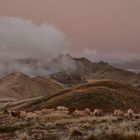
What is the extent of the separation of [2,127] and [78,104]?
62948mm

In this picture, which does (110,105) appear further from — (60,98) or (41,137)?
(41,137)

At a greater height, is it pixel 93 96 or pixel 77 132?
pixel 93 96

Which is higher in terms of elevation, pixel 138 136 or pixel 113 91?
pixel 113 91

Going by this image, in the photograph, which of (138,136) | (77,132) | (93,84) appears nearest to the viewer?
(138,136)

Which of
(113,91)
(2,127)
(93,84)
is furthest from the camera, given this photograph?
(93,84)

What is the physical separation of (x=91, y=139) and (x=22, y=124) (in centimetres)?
2218

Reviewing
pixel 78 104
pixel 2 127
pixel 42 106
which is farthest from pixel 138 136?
pixel 42 106

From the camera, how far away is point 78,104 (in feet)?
349

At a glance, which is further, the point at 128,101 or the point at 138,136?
the point at 128,101

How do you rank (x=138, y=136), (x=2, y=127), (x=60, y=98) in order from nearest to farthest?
(x=138, y=136)
(x=2, y=127)
(x=60, y=98)

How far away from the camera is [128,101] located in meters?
Result: 116

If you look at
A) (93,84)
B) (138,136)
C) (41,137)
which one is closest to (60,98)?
(93,84)

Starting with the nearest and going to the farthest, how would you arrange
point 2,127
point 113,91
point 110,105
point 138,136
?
1. point 138,136
2. point 2,127
3. point 110,105
4. point 113,91

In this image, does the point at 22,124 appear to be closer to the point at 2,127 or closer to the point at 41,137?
the point at 2,127
